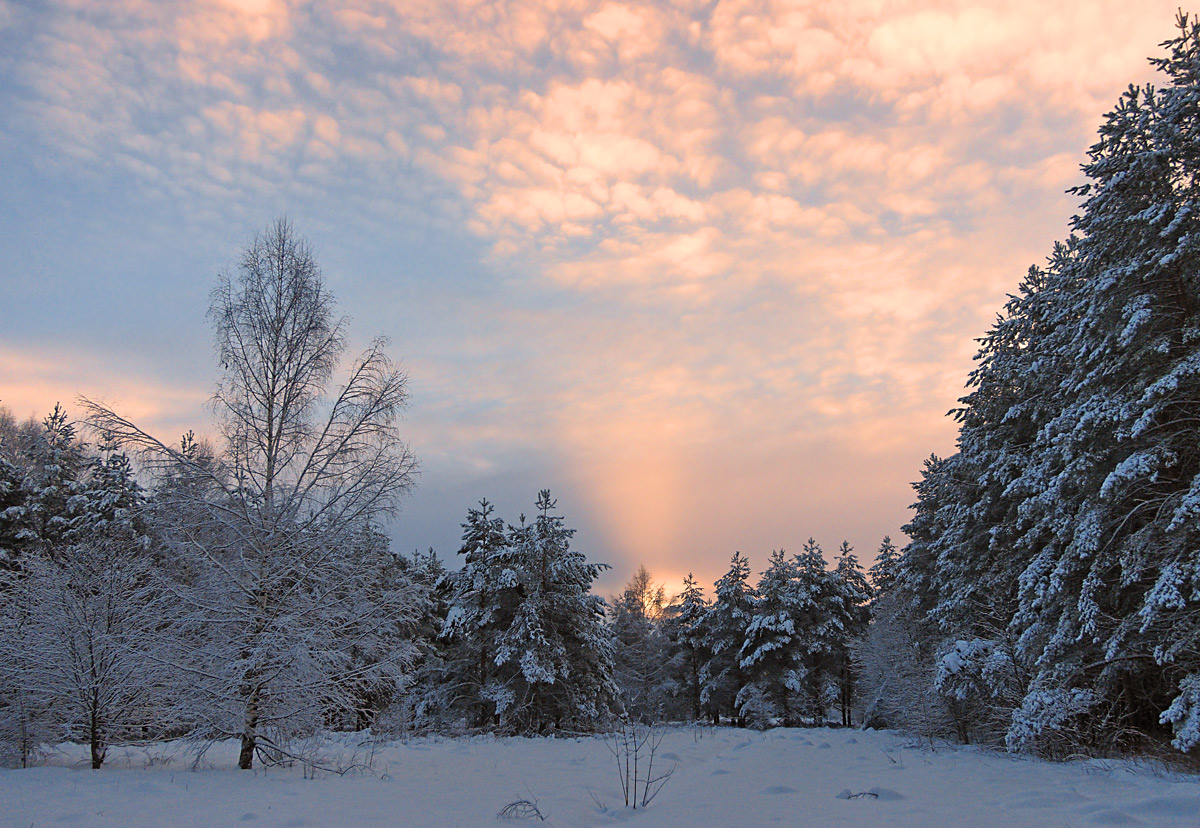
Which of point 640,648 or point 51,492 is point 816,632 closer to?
point 640,648

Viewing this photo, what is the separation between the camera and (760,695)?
34344 mm

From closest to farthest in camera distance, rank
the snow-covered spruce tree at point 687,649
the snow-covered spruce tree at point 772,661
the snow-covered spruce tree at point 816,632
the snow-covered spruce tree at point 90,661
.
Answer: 1. the snow-covered spruce tree at point 90,661
2. the snow-covered spruce tree at point 772,661
3. the snow-covered spruce tree at point 816,632
4. the snow-covered spruce tree at point 687,649

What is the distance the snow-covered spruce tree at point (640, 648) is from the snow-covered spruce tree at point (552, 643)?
11.7 metres

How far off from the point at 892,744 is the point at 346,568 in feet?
57.5

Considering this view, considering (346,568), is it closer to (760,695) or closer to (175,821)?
(175,821)

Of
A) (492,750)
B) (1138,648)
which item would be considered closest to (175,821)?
(492,750)

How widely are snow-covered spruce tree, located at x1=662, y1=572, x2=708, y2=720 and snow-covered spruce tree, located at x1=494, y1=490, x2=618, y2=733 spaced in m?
16.2

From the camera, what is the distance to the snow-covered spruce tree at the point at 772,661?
34.3 meters

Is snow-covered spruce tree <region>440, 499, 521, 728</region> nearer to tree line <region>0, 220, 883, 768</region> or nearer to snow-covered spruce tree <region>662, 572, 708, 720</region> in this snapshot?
tree line <region>0, 220, 883, 768</region>

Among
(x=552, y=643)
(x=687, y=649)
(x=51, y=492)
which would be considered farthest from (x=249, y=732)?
(x=687, y=649)

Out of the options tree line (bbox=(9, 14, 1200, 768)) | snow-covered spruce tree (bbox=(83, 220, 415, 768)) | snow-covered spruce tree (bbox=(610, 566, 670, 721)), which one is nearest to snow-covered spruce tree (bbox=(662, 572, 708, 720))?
snow-covered spruce tree (bbox=(610, 566, 670, 721))

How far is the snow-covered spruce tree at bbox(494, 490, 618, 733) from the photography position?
24250 mm

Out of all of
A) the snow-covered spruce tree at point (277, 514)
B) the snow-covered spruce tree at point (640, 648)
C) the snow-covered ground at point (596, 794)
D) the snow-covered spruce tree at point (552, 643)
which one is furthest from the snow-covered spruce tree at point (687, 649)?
the snow-covered spruce tree at point (277, 514)

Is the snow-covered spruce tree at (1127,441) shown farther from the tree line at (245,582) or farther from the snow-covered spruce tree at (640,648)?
the snow-covered spruce tree at (640,648)
